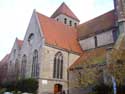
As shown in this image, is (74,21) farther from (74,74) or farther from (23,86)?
(23,86)

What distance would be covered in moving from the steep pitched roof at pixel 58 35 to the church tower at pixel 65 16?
7837 millimetres

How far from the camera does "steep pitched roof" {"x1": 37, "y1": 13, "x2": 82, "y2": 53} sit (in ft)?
98.3

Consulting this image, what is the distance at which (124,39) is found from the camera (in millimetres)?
25141

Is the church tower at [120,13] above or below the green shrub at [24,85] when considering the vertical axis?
above

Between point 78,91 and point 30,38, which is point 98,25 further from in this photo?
point 78,91

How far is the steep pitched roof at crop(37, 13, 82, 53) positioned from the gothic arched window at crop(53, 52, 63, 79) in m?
1.44

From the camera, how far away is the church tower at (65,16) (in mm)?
43438

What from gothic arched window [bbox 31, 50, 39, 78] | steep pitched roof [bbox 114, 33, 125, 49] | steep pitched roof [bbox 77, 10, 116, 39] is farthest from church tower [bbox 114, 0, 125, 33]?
gothic arched window [bbox 31, 50, 39, 78]

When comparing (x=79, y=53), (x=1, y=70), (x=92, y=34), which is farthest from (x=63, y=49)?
(x=1, y=70)

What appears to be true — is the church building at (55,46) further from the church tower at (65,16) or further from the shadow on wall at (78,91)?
the church tower at (65,16)

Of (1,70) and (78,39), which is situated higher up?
(78,39)

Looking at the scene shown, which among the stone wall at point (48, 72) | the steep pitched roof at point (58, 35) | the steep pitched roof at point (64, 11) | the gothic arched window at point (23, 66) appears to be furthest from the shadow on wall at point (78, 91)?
the steep pitched roof at point (64, 11)

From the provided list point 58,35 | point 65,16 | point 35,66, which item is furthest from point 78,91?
point 65,16

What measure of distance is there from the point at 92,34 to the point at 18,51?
12.5 m
